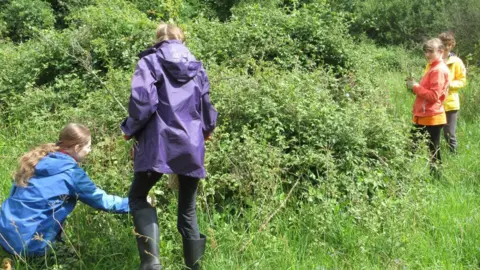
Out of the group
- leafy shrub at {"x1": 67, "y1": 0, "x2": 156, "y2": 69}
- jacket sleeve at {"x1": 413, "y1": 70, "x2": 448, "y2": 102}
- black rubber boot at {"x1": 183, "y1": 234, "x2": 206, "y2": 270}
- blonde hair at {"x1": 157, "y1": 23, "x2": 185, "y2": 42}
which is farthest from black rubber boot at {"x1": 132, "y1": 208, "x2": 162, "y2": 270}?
leafy shrub at {"x1": 67, "y1": 0, "x2": 156, "y2": 69}

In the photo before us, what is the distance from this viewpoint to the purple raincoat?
272 centimetres

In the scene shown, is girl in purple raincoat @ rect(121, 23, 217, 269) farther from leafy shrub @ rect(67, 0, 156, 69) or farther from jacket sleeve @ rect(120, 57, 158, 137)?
leafy shrub @ rect(67, 0, 156, 69)

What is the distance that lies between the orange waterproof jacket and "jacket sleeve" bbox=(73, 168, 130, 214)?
344cm

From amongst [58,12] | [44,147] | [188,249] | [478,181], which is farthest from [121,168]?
[58,12]

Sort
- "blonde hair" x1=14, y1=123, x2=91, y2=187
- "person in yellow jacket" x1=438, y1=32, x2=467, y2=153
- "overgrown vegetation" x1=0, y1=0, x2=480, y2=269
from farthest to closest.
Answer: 1. "person in yellow jacket" x1=438, y1=32, x2=467, y2=153
2. "overgrown vegetation" x1=0, y1=0, x2=480, y2=269
3. "blonde hair" x1=14, y1=123, x2=91, y2=187

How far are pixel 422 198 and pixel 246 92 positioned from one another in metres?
1.98

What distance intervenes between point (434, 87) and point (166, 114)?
3.32 metres

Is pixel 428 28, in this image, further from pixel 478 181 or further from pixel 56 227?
pixel 56 227

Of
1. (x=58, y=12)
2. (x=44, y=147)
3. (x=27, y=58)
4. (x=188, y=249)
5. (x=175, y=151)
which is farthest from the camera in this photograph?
(x=58, y=12)

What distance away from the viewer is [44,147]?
324 centimetres

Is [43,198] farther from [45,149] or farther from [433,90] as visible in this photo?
[433,90]

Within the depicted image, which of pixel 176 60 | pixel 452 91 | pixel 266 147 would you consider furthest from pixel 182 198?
pixel 452 91

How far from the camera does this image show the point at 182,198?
2.98 meters

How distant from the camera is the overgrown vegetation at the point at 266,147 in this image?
3.33m
